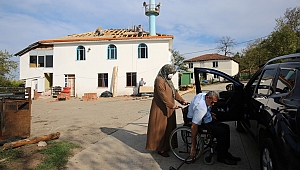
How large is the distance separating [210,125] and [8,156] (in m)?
3.86

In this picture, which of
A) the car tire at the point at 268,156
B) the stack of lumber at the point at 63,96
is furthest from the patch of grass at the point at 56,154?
the stack of lumber at the point at 63,96

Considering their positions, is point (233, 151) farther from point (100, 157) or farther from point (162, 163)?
point (100, 157)

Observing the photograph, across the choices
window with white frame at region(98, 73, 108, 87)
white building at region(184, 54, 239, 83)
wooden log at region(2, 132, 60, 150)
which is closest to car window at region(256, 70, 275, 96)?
wooden log at region(2, 132, 60, 150)

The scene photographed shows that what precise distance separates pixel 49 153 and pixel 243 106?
4.15 m

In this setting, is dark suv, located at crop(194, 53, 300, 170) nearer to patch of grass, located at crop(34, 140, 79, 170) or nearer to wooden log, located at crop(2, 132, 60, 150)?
patch of grass, located at crop(34, 140, 79, 170)

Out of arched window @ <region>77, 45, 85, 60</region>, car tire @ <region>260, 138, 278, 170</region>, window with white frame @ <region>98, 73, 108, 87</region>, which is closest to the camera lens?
car tire @ <region>260, 138, 278, 170</region>

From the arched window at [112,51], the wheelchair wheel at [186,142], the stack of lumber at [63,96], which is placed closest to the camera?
the wheelchair wheel at [186,142]

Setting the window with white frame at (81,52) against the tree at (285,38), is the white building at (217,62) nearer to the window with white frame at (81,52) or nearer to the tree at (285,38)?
the tree at (285,38)

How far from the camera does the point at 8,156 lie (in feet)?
14.6

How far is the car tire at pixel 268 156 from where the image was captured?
2.85 m

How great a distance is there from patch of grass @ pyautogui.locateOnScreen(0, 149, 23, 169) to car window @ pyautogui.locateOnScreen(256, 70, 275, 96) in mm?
4583

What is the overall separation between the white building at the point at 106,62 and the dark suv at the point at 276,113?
17326 mm

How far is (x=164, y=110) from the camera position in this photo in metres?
4.64

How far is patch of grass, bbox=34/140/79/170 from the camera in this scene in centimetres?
406
